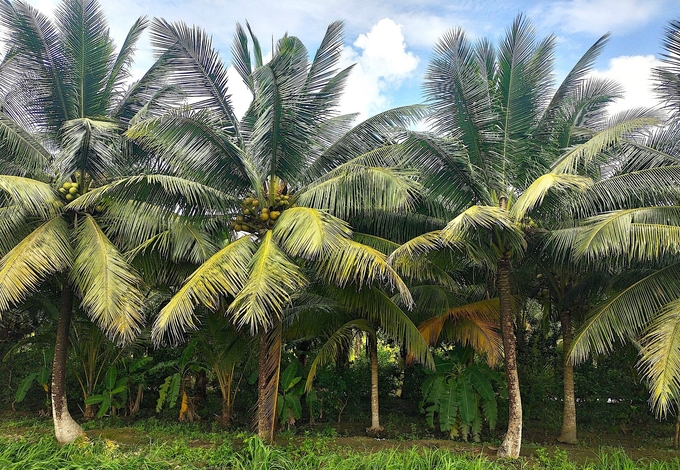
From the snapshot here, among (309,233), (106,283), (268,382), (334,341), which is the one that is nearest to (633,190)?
(309,233)

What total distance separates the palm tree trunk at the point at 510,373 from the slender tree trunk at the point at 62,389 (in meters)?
7.07

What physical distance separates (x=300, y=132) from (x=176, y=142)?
189 cm

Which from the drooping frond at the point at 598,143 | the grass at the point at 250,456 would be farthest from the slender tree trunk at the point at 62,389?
the drooping frond at the point at 598,143

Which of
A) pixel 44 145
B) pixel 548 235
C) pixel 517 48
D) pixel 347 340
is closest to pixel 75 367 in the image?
pixel 44 145

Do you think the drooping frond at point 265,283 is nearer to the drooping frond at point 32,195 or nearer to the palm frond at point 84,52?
the drooping frond at point 32,195

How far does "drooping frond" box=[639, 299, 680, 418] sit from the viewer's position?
5.76 m

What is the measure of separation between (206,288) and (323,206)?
84.8 inches

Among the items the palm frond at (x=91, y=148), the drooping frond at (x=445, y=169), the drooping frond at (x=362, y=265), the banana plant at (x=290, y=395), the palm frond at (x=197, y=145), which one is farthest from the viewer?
the banana plant at (x=290, y=395)

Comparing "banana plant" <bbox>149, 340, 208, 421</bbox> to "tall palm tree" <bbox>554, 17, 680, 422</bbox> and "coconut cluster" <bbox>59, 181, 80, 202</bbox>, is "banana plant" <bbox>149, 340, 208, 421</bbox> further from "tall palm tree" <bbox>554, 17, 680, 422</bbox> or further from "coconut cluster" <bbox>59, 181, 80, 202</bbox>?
"tall palm tree" <bbox>554, 17, 680, 422</bbox>

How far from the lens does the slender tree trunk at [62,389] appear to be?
8141 mm

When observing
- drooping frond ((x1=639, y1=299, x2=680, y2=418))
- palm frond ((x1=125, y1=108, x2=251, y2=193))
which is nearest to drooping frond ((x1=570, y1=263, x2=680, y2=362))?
drooping frond ((x1=639, y1=299, x2=680, y2=418))

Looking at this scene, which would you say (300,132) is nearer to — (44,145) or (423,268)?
(423,268)

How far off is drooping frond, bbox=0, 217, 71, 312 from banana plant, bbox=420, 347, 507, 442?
691cm

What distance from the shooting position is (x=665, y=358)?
19.5ft
